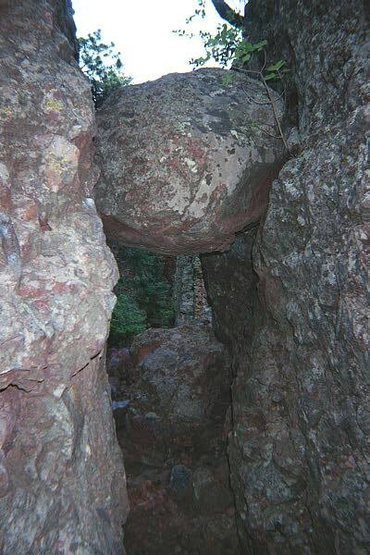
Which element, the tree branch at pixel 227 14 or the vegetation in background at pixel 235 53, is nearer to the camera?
the vegetation in background at pixel 235 53

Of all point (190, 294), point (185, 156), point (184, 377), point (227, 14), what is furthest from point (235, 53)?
point (190, 294)

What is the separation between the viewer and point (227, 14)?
5562mm

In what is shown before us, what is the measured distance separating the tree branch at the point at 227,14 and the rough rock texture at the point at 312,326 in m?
0.90

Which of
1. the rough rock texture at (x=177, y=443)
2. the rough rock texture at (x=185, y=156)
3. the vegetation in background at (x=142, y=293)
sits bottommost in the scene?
the rough rock texture at (x=177, y=443)

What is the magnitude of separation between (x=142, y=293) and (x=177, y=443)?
750 cm

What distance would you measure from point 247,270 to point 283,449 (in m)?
2.38

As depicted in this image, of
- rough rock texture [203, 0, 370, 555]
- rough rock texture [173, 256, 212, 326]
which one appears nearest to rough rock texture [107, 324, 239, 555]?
rough rock texture [203, 0, 370, 555]

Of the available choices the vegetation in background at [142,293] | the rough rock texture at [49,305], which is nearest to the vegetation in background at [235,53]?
the rough rock texture at [49,305]

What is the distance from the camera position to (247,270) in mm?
5223

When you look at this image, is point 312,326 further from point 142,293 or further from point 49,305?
point 142,293

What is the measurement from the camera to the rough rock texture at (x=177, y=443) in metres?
4.34

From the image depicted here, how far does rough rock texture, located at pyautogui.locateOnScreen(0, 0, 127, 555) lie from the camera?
2.22 meters

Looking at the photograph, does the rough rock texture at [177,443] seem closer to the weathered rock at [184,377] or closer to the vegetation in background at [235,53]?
the weathered rock at [184,377]

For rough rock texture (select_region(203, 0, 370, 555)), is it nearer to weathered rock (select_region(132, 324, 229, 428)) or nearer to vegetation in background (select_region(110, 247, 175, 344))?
weathered rock (select_region(132, 324, 229, 428))
